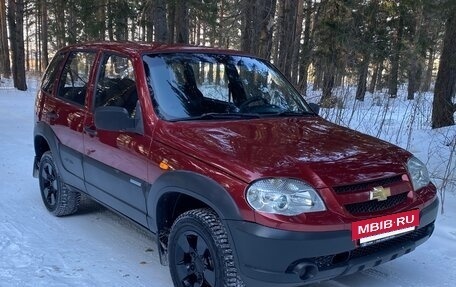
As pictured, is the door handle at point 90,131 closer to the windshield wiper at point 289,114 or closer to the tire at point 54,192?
the tire at point 54,192

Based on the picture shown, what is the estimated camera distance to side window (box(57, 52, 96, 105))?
4.77m

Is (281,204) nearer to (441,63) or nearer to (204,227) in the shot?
(204,227)

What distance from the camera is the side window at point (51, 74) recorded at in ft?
17.9

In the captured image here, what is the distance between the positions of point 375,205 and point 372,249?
30cm

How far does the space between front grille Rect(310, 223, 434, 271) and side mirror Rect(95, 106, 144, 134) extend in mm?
1723

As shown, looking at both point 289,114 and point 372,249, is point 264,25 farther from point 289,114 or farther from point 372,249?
point 372,249

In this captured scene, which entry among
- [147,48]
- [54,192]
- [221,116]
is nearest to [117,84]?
[147,48]

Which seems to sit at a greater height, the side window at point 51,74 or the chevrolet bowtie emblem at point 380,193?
the side window at point 51,74

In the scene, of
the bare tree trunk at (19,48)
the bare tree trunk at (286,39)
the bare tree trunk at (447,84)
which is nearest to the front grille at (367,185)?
the bare tree trunk at (447,84)

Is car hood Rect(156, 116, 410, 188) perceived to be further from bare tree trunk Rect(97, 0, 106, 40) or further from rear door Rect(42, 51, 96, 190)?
bare tree trunk Rect(97, 0, 106, 40)

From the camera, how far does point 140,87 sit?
153 inches

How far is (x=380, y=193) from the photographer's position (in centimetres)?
305

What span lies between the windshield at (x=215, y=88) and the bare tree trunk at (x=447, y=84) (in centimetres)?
664

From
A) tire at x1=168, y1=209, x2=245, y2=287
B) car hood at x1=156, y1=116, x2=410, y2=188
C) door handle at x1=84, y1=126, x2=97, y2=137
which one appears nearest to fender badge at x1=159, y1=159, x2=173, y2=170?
car hood at x1=156, y1=116, x2=410, y2=188
